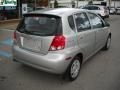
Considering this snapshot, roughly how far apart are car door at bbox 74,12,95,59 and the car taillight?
58cm

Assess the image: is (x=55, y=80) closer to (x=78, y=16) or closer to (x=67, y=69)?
(x=67, y=69)

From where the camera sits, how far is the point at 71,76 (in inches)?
173

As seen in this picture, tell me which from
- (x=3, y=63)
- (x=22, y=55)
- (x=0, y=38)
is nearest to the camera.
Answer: (x=22, y=55)

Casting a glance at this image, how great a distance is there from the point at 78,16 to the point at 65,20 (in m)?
0.69

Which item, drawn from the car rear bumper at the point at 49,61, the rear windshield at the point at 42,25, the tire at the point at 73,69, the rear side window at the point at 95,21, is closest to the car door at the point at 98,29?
the rear side window at the point at 95,21

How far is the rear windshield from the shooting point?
157 inches

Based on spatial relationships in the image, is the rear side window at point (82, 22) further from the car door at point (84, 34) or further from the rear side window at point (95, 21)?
the rear side window at point (95, 21)

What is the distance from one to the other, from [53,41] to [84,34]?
1.09 metres

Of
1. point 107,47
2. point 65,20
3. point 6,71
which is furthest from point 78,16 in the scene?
point 107,47

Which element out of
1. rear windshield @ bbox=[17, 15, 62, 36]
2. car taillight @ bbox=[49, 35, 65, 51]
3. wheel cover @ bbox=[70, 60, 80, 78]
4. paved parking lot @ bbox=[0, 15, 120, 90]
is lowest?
paved parking lot @ bbox=[0, 15, 120, 90]

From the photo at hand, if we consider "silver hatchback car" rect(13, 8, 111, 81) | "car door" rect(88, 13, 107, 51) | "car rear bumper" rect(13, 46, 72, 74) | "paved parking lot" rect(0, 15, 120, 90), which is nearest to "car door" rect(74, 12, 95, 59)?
"silver hatchback car" rect(13, 8, 111, 81)

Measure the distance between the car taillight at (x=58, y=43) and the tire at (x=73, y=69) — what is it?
0.52 meters

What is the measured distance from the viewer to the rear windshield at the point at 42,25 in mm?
3999

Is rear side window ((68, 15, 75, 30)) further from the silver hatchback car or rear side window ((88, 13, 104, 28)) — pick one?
rear side window ((88, 13, 104, 28))
